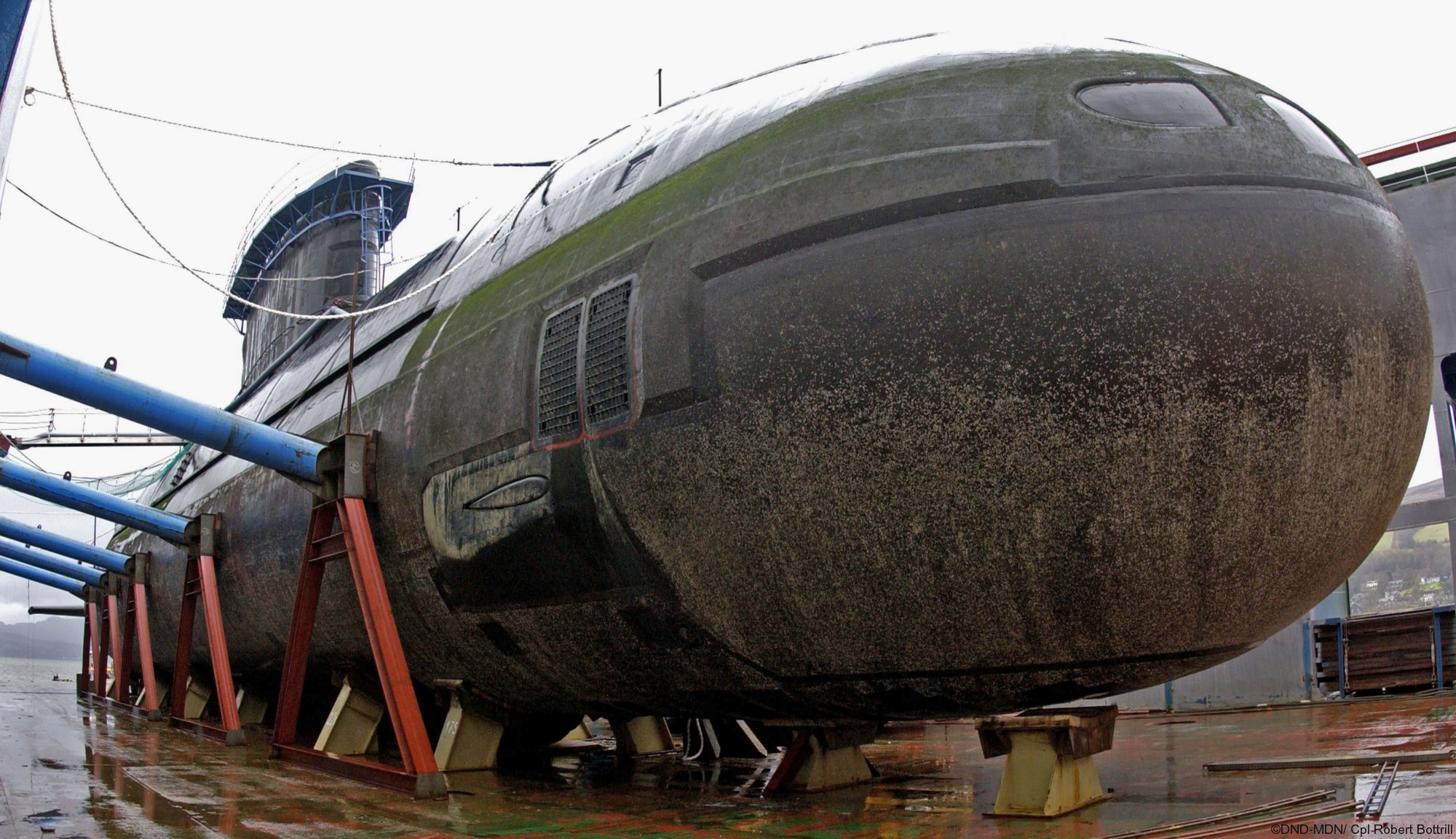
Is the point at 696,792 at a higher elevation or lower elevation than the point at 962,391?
lower

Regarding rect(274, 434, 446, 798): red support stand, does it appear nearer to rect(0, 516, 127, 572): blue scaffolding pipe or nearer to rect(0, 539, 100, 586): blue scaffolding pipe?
rect(0, 516, 127, 572): blue scaffolding pipe

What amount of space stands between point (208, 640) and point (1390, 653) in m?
14.6

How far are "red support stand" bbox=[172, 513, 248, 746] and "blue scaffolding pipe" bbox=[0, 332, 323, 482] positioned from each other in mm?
3386

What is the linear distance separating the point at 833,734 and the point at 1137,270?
3.42 m

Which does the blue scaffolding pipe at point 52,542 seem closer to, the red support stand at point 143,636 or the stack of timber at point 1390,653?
the red support stand at point 143,636

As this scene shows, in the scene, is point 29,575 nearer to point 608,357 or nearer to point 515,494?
point 515,494

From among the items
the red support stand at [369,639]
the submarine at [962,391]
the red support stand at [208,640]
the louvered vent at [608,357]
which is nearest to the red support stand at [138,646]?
the red support stand at [208,640]

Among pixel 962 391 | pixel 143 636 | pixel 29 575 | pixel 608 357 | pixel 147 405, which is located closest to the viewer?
pixel 962 391

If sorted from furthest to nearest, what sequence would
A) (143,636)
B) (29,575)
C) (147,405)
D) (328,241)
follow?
(29,575) < (328,241) < (143,636) < (147,405)

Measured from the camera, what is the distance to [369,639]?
25.7 ft

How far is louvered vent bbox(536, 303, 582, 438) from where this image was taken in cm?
573

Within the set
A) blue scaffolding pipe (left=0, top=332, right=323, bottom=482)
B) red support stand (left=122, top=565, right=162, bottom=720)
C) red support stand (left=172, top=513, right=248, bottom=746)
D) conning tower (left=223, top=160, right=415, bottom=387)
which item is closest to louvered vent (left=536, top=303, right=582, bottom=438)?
blue scaffolding pipe (left=0, top=332, right=323, bottom=482)

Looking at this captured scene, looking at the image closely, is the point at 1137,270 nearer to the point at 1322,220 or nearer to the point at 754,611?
the point at 1322,220

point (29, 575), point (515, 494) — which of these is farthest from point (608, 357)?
point (29, 575)
